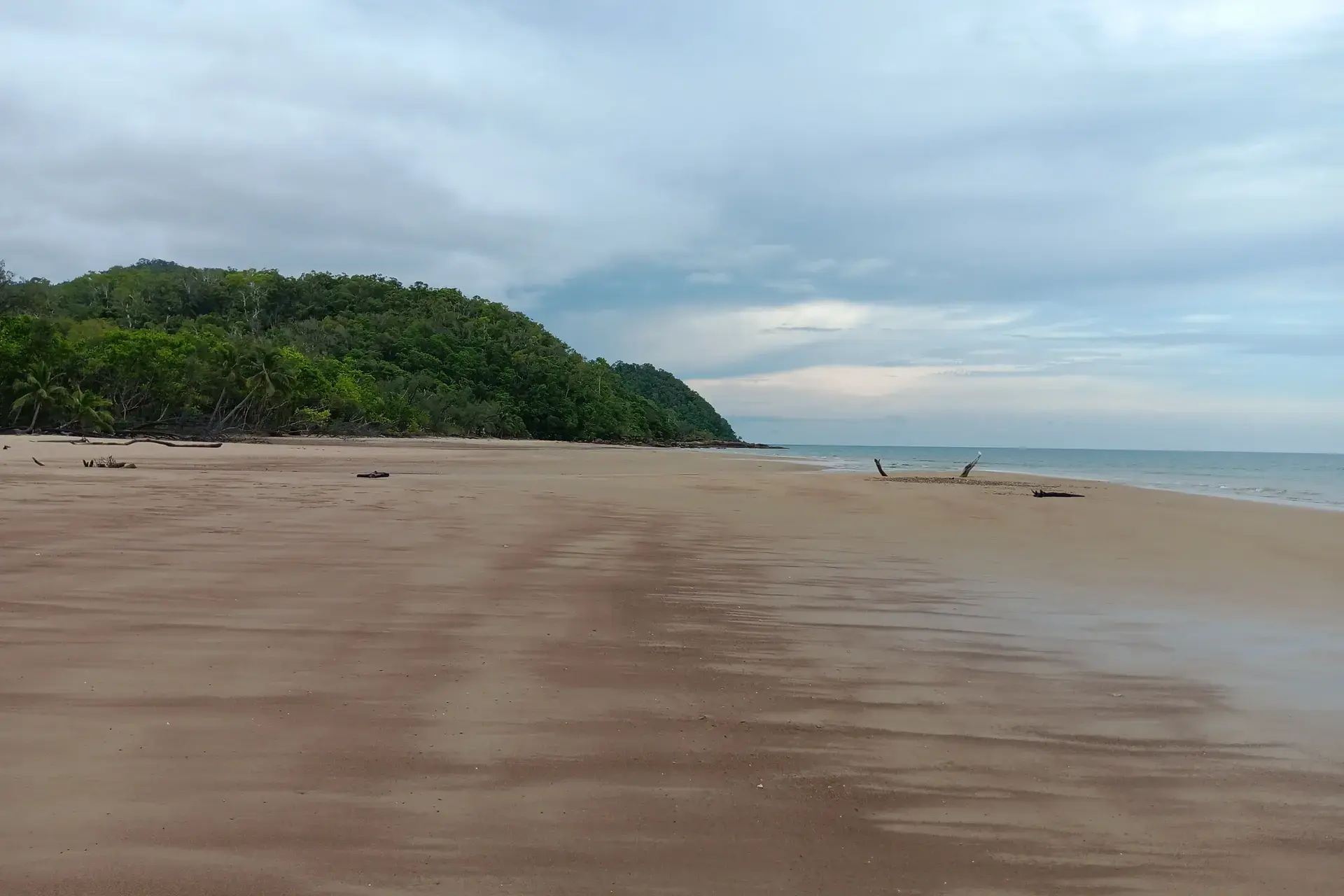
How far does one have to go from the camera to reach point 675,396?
18062 centimetres

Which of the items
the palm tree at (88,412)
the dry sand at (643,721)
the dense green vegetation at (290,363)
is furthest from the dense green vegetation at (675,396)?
the dry sand at (643,721)

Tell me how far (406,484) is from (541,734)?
14.1 metres

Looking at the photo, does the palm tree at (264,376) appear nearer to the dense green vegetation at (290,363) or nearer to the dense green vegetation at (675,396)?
the dense green vegetation at (290,363)

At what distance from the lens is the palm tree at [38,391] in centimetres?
4566

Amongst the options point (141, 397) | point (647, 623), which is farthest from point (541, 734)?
point (141, 397)

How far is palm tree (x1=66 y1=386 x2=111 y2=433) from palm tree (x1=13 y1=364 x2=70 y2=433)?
47 centimetres

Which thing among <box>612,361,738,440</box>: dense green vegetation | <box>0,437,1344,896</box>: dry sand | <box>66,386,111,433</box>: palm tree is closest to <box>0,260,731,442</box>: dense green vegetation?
<box>66,386,111,433</box>: palm tree

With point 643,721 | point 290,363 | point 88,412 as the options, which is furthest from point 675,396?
point 643,721

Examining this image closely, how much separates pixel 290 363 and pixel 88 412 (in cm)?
1562

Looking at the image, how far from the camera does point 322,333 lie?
92.1m

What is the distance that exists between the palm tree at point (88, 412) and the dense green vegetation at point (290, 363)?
0.09 metres

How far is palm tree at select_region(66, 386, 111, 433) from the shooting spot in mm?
46438

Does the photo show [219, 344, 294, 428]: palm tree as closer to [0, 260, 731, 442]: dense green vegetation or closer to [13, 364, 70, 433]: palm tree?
[0, 260, 731, 442]: dense green vegetation

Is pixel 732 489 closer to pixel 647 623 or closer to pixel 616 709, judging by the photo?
pixel 647 623
